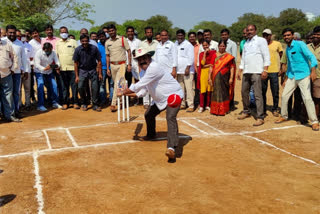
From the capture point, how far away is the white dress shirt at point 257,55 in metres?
7.59

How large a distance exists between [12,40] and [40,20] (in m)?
21.3

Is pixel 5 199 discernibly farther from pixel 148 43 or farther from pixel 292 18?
pixel 292 18

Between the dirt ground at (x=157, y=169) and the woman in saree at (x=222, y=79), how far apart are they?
1.02 m

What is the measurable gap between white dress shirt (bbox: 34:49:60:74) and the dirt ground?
2141 millimetres

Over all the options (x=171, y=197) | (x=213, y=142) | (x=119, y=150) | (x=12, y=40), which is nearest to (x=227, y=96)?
(x=213, y=142)

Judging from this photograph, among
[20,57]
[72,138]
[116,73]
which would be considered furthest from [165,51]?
[20,57]

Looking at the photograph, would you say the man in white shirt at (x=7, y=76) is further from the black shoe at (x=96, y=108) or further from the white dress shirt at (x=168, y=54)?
the white dress shirt at (x=168, y=54)

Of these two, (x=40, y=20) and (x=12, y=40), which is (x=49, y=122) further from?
(x=40, y=20)

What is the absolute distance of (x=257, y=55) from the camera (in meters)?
7.66

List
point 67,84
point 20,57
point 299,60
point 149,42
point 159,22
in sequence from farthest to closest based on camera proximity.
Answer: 1. point 159,22
2. point 67,84
3. point 149,42
4. point 20,57
5. point 299,60

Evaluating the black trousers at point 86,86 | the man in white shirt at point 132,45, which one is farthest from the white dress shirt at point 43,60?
the man in white shirt at point 132,45

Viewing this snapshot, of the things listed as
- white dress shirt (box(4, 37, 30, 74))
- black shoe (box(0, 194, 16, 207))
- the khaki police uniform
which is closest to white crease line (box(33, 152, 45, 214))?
black shoe (box(0, 194, 16, 207))

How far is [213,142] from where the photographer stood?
6406 millimetres

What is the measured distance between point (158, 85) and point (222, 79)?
3.49 m
